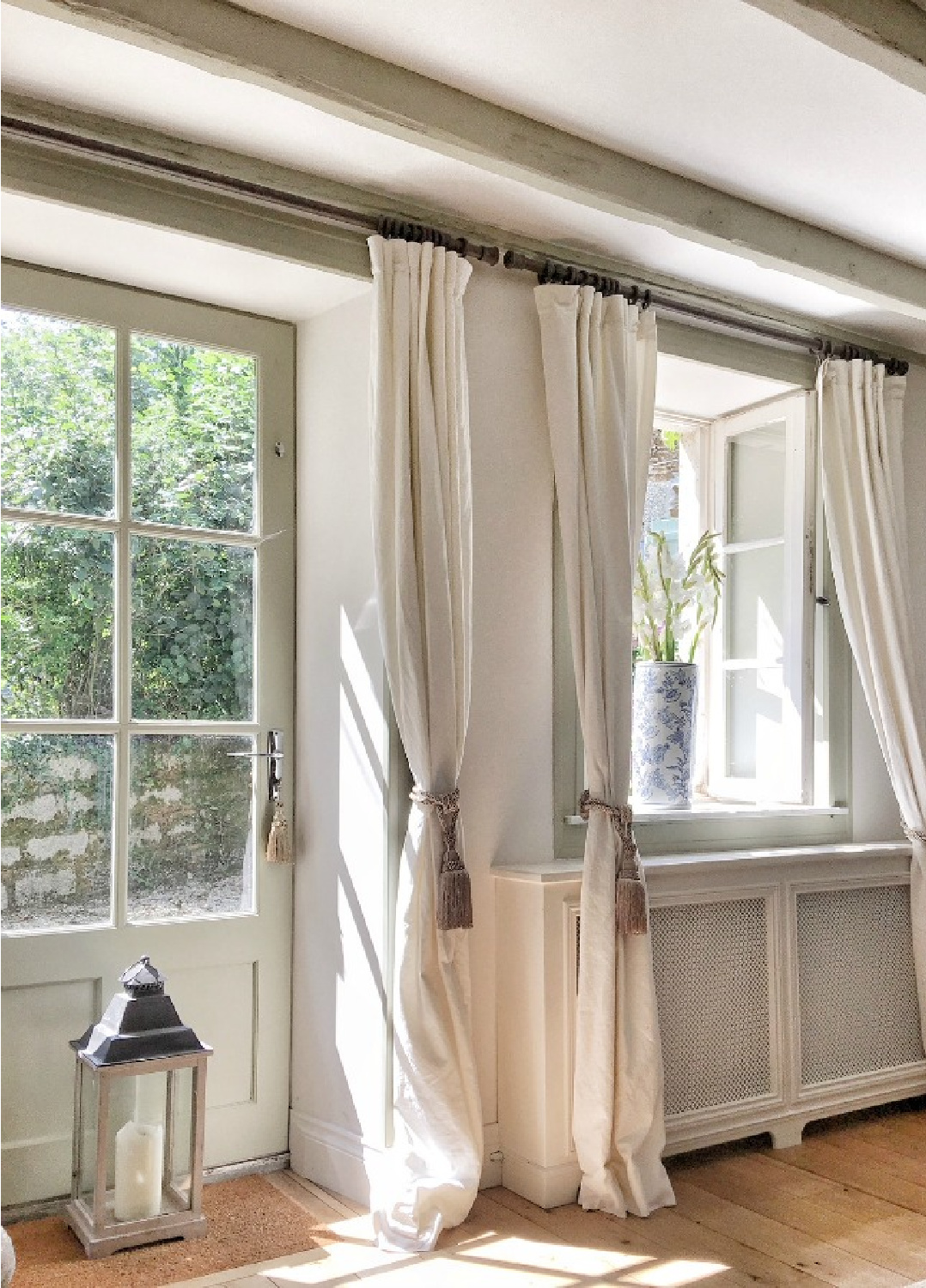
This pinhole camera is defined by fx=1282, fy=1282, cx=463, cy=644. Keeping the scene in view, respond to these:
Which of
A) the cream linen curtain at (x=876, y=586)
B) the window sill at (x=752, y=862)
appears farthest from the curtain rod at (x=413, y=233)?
the window sill at (x=752, y=862)

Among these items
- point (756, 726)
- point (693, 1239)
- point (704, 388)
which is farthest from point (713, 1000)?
point (704, 388)

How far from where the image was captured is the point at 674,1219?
10.8 ft

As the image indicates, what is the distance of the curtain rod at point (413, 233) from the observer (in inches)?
115

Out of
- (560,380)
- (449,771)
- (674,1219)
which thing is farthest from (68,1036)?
(560,380)

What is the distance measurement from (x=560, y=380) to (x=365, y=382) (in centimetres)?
56

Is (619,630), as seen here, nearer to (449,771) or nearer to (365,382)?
(449,771)

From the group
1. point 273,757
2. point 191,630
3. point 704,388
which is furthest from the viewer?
point 704,388

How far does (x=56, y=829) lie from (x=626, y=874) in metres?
1.50

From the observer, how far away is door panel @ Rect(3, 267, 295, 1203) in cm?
324

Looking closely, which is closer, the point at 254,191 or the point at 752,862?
the point at 254,191

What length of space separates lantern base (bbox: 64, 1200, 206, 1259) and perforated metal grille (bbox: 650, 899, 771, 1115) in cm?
136

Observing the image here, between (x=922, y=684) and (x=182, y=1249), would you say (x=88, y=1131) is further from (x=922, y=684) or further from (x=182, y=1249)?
(x=922, y=684)

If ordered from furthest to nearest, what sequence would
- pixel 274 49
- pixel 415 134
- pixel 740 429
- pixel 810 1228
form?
pixel 740 429, pixel 810 1228, pixel 415 134, pixel 274 49

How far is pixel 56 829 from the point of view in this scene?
3.28 m
